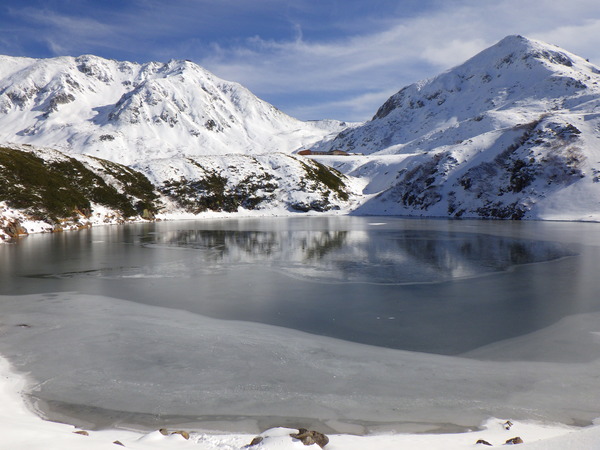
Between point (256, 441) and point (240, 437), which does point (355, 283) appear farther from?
point (256, 441)

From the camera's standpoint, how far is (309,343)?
9.29m

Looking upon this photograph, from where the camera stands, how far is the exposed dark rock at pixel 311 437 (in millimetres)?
5277

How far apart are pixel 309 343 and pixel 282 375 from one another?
66.0 inches

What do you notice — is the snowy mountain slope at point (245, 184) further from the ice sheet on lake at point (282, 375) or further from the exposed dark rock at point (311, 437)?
the exposed dark rock at point (311, 437)

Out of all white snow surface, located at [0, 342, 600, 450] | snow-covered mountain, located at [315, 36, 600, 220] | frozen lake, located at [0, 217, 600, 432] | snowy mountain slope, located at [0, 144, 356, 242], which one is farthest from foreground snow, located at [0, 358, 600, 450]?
snow-covered mountain, located at [315, 36, 600, 220]

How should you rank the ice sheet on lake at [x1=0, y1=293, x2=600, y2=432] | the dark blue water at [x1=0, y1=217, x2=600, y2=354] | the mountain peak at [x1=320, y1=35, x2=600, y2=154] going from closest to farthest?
the ice sheet on lake at [x1=0, y1=293, x2=600, y2=432], the dark blue water at [x1=0, y1=217, x2=600, y2=354], the mountain peak at [x1=320, y1=35, x2=600, y2=154]

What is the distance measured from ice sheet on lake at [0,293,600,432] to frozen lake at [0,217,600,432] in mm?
35

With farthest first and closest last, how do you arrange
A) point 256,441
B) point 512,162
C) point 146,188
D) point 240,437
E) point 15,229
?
point 146,188, point 512,162, point 15,229, point 240,437, point 256,441

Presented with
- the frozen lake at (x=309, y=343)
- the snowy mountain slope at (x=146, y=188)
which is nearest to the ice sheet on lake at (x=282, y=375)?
the frozen lake at (x=309, y=343)

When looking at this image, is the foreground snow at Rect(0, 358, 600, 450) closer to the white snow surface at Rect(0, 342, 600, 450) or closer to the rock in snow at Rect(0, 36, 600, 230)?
the white snow surface at Rect(0, 342, 600, 450)

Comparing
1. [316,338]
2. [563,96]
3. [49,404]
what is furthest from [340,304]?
[563,96]

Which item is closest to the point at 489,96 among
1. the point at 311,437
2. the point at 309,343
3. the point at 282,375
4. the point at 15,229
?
the point at 15,229

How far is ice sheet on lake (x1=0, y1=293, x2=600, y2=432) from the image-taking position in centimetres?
647

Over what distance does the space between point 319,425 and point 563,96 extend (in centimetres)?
16173
